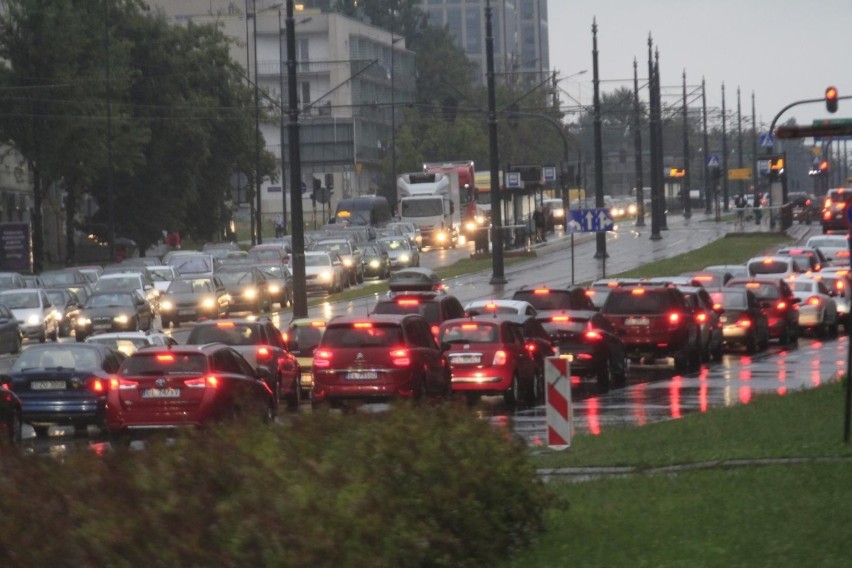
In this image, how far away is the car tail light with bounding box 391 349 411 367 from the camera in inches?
1008

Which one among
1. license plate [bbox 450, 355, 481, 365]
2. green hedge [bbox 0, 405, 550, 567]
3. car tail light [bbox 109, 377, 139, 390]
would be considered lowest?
license plate [bbox 450, 355, 481, 365]

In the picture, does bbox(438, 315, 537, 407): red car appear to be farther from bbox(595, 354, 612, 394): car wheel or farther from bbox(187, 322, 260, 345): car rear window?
bbox(187, 322, 260, 345): car rear window

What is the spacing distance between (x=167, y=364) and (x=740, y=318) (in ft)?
65.7

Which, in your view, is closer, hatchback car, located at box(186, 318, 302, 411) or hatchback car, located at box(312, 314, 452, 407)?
hatchback car, located at box(312, 314, 452, 407)

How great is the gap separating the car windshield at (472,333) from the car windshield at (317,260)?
115 feet

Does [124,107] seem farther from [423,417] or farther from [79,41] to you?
[423,417]

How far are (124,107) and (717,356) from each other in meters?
49.0

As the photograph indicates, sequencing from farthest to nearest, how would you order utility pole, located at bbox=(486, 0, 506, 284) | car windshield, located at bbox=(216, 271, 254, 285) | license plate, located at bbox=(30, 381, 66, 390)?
car windshield, located at bbox=(216, 271, 254, 285), utility pole, located at bbox=(486, 0, 506, 284), license plate, located at bbox=(30, 381, 66, 390)

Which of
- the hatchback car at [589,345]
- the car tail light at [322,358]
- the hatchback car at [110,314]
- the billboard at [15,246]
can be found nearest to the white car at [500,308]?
the hatchback car at [589,345]

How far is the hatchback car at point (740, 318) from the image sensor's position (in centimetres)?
3925

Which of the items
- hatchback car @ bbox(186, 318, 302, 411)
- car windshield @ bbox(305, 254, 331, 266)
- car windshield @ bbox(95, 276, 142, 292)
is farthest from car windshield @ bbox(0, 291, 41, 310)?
hatchback car @ bbox(186, 318, 302, 411)

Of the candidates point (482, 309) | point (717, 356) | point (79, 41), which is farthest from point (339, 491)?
point (79, 41)

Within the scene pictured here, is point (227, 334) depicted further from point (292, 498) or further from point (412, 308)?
point (292, 498)

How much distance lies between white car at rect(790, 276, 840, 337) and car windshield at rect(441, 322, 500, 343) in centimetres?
1761
